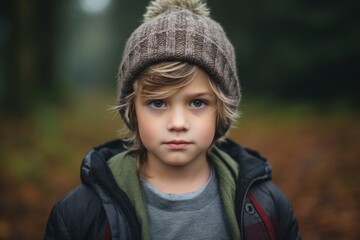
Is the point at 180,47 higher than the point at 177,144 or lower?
higher

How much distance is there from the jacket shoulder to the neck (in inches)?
15.1

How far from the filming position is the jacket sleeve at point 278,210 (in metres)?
2.74

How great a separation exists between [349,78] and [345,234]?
6.49 metres

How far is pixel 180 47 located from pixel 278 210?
3.99 ft

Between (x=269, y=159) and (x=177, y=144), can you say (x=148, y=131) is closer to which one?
(x=177, y=144)

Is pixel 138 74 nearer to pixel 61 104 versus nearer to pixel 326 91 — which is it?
pixel 326 91

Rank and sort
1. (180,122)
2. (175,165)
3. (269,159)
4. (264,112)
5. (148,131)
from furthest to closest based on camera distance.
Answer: (264,112) < (269,159) < (175,165) < (148,131) < (180,122)

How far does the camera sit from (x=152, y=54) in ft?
8.28

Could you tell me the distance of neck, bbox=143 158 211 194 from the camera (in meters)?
2.71

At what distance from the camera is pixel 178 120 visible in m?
2.42

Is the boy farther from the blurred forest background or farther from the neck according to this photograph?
the blurred forest background

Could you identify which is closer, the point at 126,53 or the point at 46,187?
the point at 126,53

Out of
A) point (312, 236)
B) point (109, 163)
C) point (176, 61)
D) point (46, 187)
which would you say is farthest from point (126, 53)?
point (46, 187)

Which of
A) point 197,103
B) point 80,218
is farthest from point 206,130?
point 80,218
